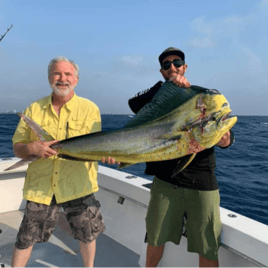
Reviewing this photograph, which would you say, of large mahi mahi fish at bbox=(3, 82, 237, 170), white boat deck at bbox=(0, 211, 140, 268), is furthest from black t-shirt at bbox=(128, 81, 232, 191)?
white boat deck at bbox=(0, 211, 140, 268)

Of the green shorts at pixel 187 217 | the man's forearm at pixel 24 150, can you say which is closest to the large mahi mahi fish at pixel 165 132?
the man's forearm at pixel 24 150

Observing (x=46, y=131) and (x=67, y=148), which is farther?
(x=46, y=131)

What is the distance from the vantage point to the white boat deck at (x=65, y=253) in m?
3.02

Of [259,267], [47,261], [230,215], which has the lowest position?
[47,261]

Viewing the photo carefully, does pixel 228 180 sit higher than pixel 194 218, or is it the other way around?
pixel 194 218

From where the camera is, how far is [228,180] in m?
8.44

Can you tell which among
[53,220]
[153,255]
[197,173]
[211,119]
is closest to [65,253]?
[53,220]

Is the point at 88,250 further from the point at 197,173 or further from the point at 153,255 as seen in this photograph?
the point at 197,173

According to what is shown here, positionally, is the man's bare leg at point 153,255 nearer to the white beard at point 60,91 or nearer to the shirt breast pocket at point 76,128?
the shirt breast pocket at point 76,128

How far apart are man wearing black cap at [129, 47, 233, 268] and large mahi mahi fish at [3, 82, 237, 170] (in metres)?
0.22

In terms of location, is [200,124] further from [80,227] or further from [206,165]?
[80,227]

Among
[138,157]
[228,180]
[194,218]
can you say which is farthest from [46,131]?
[228,180]

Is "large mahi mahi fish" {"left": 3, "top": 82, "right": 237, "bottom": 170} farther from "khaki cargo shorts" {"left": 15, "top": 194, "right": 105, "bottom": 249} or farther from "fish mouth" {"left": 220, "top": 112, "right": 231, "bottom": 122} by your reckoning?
"khaki cargo shorts" {"left": 15, "top": 194, "right": 105, "bottom": 249}

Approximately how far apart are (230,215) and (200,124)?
1.14 metres
